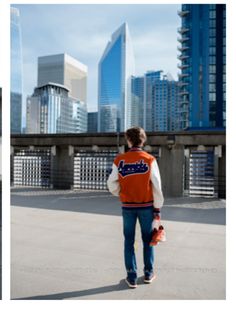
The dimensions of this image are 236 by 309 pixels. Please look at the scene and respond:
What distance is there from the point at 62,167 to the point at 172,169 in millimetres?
3806

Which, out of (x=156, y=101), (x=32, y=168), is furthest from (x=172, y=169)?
(x=156, y=101)

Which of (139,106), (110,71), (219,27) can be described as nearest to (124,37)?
(110,71)

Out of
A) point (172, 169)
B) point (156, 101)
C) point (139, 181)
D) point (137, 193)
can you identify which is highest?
point (156, 101)

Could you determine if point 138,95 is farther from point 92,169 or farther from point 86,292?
point 86,292

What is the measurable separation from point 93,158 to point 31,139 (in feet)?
7.62

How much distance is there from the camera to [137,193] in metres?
2.44

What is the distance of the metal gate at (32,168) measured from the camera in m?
10.4

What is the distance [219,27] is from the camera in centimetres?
4275

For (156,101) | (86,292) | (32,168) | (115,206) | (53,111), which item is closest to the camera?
(86,292)

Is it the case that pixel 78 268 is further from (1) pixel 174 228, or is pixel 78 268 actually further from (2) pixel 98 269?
(1) pixel 174 228

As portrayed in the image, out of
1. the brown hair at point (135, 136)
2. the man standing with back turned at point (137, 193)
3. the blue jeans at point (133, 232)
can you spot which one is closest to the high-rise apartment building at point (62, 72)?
the brown hair at point (135, 136)

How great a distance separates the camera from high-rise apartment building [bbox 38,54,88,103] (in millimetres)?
121475

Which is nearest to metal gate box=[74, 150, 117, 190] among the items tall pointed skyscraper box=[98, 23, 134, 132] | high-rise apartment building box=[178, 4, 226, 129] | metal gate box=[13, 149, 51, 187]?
metal gate box=[13, 149, 51, 187]
